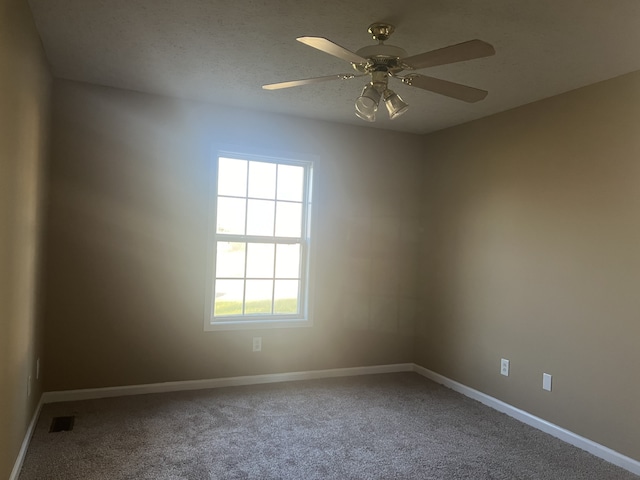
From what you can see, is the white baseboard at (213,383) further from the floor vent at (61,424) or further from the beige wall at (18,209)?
the beige wall at (18,209)

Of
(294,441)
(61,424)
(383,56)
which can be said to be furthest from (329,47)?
(61,424)

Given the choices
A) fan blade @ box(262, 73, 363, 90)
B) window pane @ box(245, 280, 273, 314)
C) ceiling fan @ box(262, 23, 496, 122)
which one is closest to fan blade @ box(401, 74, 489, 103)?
ceiling fan @ box(262, 23, 496, 122)

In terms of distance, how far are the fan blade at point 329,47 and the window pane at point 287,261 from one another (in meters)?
2.36

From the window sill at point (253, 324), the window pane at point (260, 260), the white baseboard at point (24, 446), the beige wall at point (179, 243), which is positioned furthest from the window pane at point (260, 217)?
the white baseboard at point (24, 446)

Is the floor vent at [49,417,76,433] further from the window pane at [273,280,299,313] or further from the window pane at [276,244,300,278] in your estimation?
the window pane at [276,244,300,278]

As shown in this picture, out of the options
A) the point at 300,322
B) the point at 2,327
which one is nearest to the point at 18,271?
the point at 2,327

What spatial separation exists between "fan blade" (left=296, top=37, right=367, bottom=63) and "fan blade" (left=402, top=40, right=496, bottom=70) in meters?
0.22

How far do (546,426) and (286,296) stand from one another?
2.29 metres

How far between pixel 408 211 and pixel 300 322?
156 cm

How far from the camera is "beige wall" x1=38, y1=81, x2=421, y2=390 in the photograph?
11.2ft

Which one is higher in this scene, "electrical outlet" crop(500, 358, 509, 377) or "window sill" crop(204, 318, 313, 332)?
"window sill" crop(204, 318, 313, 332)

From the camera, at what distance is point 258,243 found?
4086 millimetres

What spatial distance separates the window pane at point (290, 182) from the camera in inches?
165

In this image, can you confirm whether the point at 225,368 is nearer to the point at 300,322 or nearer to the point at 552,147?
the point at 300,322
